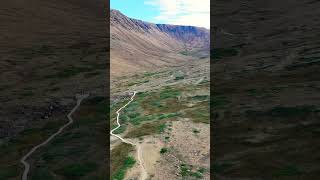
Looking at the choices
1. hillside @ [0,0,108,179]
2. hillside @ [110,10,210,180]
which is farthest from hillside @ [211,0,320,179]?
hillside @ [0,0,108,179]

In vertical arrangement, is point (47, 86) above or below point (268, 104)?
above

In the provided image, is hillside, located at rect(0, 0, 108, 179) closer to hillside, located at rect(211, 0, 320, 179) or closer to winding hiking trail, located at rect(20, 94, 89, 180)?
winding hiking trail, located at rect(20, 94, 89, 180)

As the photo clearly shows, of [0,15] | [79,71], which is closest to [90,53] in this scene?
[79,71]

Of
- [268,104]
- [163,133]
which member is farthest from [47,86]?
[268,104]

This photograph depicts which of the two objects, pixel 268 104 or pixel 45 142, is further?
pixel 268 104

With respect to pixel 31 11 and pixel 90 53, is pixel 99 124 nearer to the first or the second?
pixel 90 53

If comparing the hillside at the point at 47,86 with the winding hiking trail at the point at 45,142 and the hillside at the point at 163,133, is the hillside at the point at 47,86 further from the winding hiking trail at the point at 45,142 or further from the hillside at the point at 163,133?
the hillside at the point at 163,133

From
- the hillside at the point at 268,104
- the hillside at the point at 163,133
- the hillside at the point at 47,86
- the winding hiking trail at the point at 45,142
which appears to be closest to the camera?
the hillside at the point at 268,104

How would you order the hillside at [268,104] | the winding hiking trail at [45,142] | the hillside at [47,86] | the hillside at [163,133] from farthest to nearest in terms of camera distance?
the hillside at [47,86]
the winding hiking trail at [45,142]
the hillside at [163,133]
the hillside at [268,104]

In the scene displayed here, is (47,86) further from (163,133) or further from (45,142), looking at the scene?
(163,133)

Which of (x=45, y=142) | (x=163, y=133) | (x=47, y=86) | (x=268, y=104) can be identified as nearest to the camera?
(x=163, y=133)

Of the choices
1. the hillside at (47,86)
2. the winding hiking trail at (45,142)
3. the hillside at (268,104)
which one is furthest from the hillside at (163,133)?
the winding hiking trail at (45,142)
